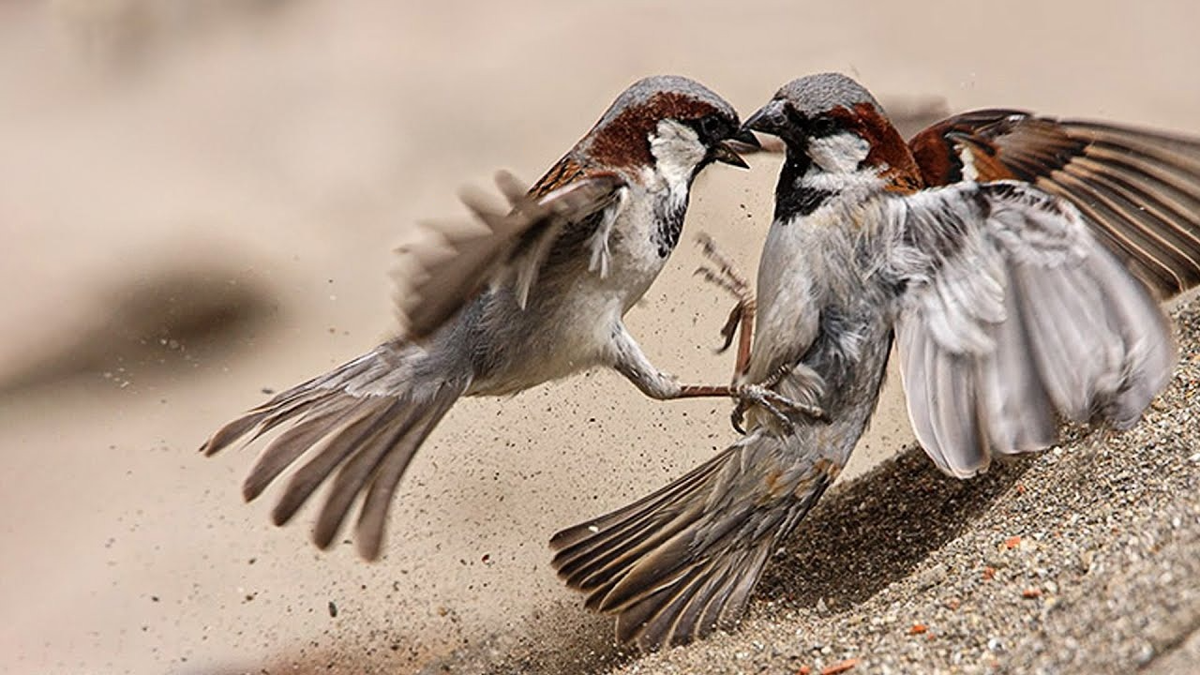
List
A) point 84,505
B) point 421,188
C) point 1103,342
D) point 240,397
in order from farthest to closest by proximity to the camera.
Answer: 1. point 421,188
2. point 240,397
3. point 84,505
4. point 1103,342

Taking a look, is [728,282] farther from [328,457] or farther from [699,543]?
[328,457]

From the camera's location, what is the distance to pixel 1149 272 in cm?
298

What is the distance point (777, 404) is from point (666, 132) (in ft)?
2.05

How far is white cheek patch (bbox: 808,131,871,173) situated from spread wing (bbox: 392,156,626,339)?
2.04ft

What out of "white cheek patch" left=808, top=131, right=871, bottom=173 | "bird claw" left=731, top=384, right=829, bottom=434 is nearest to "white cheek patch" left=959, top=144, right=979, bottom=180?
"white cheek patch" left=808, top=131, right=871, bottom=173

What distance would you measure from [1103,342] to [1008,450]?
0.25 m

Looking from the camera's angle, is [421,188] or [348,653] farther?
[421,188]

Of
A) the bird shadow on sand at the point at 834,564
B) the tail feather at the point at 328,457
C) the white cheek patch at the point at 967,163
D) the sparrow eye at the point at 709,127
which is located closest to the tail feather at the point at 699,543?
the bird shadow on sand at the point at 834,564

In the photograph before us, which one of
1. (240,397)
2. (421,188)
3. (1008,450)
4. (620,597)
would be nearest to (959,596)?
(1008,450)

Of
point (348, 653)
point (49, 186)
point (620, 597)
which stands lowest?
point (348, 653)

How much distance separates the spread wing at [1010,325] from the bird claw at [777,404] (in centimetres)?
30

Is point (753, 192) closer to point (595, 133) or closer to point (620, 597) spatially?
point (595, 133)

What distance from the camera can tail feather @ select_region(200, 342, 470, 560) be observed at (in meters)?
2.81

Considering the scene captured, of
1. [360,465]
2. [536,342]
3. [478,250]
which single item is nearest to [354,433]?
[360,465]
